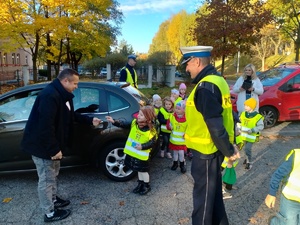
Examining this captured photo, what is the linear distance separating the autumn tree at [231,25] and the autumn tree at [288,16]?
48.8 feet

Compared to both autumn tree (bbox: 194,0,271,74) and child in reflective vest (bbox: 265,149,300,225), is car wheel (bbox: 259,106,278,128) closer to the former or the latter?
child in reflective vest (bbox: 265,149,300,225)

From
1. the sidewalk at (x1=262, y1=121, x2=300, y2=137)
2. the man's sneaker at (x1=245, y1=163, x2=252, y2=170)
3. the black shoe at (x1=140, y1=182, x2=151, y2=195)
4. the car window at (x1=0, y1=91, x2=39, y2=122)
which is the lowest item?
the black shoe at (x1=140, y1=182, x2=151, y2=195)

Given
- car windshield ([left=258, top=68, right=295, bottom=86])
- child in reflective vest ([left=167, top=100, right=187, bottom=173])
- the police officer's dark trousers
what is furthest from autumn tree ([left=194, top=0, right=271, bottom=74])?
the police officer's dark trousers

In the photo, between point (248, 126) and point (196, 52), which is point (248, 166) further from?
point (196, 52)

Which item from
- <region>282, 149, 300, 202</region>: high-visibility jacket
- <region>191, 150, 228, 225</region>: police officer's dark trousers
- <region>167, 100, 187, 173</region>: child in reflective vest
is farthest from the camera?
<region>167, 100, 187, 173</region>: child in reflective vest

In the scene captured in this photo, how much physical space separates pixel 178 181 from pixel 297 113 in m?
5.11

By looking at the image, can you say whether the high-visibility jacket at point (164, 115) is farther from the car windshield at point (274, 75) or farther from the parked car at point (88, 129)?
the car windshield at point (274, 75)

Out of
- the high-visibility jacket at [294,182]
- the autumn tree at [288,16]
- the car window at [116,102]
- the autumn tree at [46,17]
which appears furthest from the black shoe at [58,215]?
the autumn tree at [288,16]

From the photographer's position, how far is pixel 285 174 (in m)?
2.12

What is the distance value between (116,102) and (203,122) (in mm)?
2145

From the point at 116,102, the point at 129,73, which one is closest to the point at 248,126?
the point at 116,102

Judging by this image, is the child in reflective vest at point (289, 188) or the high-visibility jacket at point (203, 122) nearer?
the child in reflective vest at point (289, 188)

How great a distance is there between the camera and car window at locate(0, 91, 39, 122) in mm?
3947

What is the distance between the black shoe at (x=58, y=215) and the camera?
10.5 feet
